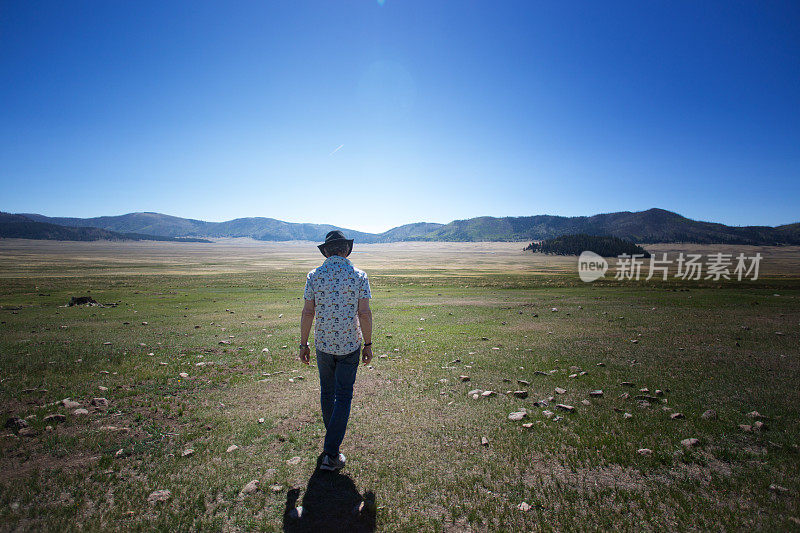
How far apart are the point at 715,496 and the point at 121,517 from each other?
795 centimetres

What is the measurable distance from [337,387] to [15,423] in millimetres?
6378

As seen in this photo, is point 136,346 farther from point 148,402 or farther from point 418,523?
point 418,523

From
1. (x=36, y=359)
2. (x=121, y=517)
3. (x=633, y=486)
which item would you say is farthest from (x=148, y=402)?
(x=633, y=486)

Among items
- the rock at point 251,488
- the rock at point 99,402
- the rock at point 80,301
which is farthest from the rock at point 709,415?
the rock at point 80,301

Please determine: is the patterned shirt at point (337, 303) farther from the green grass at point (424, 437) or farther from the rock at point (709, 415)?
the rock at point (709, 415)

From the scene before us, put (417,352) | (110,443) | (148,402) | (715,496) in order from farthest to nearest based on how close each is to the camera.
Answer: (417,352) → (148,402) → (110,443) → (715,496)

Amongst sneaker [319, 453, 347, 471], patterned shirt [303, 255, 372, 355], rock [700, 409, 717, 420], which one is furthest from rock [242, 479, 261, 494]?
rock [700, 409, 717, 420]

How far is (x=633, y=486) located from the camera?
4906mm

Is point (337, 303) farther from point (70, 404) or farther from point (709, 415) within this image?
point (709, 415)

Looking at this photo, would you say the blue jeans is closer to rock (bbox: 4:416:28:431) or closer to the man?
the man

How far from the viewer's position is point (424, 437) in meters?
6.26

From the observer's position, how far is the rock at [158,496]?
454cm

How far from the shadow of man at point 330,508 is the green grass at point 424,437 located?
160 mm

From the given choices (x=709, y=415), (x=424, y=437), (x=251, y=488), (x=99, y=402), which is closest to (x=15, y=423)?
(x=99, y=402)
